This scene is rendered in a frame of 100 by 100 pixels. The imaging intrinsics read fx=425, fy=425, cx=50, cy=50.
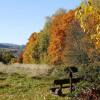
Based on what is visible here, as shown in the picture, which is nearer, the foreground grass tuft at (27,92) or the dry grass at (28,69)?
the foreground grass tuft at (27,92)

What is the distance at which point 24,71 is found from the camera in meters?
38.2

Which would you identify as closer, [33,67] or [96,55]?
[33,67]

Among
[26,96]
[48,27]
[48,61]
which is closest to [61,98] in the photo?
[26,96]

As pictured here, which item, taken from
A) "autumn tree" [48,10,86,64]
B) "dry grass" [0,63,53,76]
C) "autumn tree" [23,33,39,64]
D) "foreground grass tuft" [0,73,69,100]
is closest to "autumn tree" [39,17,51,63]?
"autumn tree" [23,33,39,64]

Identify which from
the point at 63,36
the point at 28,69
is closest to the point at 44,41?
the point at 63,36

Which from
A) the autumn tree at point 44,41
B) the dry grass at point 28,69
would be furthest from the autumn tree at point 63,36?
the dry grass at point 28,69

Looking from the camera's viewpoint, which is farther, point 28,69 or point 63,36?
point 63,36

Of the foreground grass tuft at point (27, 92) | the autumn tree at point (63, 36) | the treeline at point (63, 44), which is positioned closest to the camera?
the foreground grass tuft at point (27, 92)

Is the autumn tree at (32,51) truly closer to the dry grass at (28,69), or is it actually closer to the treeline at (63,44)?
the treeline at (63,44)

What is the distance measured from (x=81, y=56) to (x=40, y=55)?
2633 centimetres

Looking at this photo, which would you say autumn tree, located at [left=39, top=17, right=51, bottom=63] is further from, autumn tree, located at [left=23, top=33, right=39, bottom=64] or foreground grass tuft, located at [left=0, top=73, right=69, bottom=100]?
foreground grass tuft, located at [left=0, top=73, right=69, bottom=100]

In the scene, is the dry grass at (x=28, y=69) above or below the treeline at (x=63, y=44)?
below

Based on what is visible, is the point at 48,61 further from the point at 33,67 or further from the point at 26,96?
the point at 26,96

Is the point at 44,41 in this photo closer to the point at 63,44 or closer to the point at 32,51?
the point at 32,51
